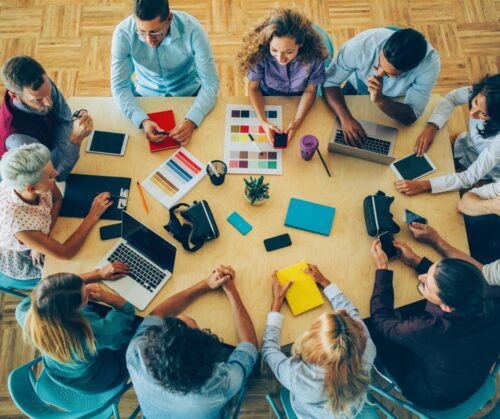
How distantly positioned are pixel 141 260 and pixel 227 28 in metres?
2.44

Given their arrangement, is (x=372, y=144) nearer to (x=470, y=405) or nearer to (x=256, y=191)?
(x=256, y=191)

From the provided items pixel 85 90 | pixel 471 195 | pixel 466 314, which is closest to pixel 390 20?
pixel 471 195

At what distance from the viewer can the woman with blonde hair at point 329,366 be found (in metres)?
1.69

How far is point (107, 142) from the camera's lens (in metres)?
2.35

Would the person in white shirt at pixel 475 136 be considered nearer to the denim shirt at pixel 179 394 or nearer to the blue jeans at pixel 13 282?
the denim shirt at pixel 179 394

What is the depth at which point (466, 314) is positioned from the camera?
1.80 metres

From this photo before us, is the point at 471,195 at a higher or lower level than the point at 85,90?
higher

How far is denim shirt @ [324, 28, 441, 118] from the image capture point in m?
2.39

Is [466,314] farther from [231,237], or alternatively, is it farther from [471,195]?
[231,237]

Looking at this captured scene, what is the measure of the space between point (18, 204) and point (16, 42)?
7.73 feet

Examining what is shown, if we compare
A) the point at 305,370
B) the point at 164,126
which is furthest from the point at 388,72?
the point at 305,370

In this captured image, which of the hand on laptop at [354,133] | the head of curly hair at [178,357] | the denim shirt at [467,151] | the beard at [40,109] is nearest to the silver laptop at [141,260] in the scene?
the head of curly hair at [178,357]

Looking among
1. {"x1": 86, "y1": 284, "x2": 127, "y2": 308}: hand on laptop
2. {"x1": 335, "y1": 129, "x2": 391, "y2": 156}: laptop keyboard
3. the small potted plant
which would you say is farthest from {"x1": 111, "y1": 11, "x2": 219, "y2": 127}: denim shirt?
Result: {"x1": 86, "y1": 284, "x2": 127, "y2": 308}: hand on laptop

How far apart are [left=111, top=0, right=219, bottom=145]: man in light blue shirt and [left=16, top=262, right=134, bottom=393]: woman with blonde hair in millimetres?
821
